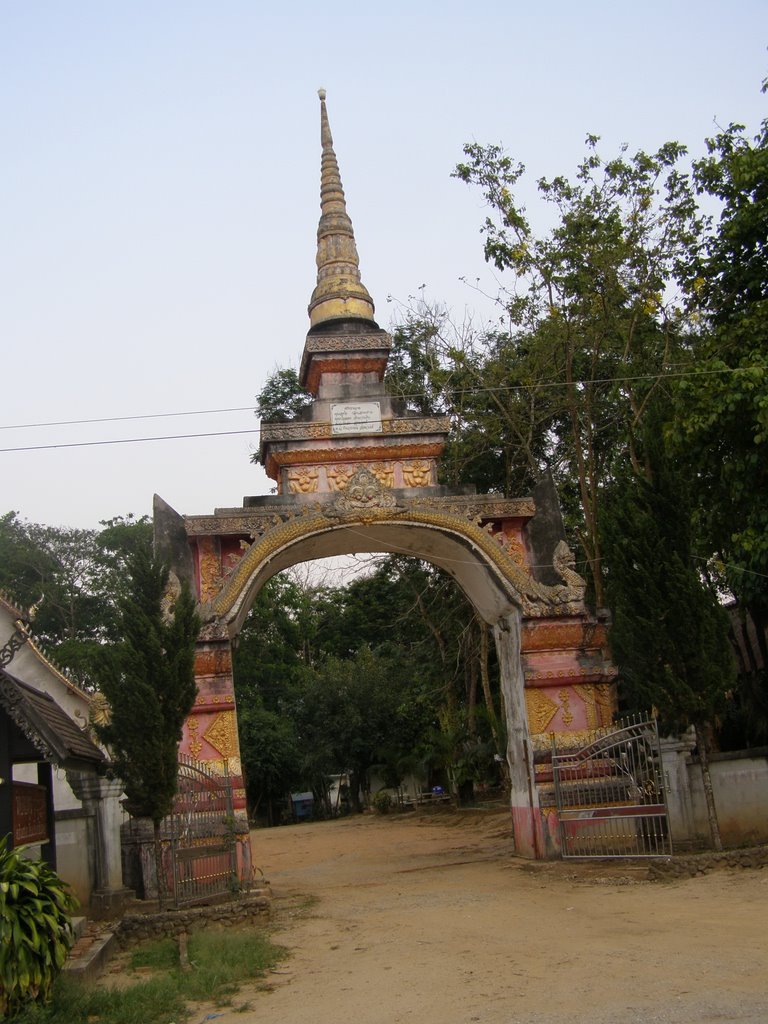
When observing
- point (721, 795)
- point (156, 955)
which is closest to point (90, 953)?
point (156, 955)

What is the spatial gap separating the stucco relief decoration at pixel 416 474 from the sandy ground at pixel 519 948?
5.05 metres

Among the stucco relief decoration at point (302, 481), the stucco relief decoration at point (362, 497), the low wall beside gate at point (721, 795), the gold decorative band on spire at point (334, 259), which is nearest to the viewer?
the low wall beside gate at point (721, 795)

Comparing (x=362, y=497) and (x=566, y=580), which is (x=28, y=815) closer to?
(x=362, y=497)

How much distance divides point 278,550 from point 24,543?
2656cm

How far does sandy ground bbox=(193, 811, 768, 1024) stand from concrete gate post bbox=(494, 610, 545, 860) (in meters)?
0.38

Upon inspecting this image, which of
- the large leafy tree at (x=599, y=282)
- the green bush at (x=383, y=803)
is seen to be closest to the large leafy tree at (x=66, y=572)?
the green bush at (x=383, y=803)

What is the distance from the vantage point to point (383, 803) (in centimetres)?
3052

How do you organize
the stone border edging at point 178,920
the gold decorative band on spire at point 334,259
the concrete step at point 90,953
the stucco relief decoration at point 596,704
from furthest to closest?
1. the gold decorative band on spire at point 334,259
2. the stucco relief decoration at point 596,704
3. the stone border edging at point 178,920
4. the concrete step at point 90,953

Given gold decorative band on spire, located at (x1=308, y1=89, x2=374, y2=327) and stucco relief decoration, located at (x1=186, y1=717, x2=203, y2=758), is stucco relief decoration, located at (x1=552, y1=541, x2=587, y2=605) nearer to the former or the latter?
A: gold decorative band on spire, located at (x1=308, y1=89, x2=374, y2=327)

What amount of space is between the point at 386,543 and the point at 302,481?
4.96 ft

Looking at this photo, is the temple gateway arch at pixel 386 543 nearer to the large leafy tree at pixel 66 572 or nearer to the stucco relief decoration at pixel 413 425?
the stucco relief decoration at pixel 413 425

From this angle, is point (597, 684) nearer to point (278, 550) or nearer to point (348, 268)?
point (278, 550)

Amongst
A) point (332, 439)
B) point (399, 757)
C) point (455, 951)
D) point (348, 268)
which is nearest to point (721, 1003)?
point (455, 951)

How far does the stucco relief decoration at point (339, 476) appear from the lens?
1406 centimetres
